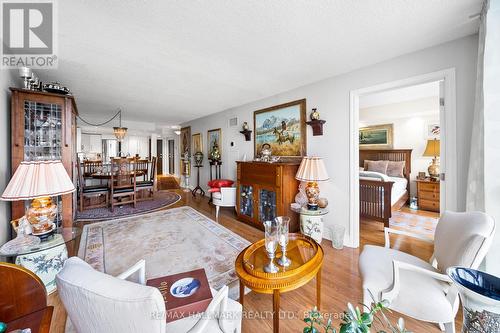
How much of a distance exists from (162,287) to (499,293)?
150 centimetres

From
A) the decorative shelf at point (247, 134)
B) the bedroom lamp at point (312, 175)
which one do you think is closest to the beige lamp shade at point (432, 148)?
the bedroom lamp at point (312, 175)

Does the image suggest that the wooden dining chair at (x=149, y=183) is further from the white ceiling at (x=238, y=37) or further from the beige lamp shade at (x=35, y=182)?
the beige lamp shade at (x=35, y=182)

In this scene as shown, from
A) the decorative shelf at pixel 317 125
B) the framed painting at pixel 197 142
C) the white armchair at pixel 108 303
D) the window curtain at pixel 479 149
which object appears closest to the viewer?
the white armchair at pixel 108 303

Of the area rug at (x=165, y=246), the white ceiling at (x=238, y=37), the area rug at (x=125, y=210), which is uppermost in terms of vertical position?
the white ceiling at (x=238, y=37)

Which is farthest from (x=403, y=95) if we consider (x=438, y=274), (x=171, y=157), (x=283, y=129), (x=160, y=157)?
(x=160, y=157)

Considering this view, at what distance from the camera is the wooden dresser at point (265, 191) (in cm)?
300

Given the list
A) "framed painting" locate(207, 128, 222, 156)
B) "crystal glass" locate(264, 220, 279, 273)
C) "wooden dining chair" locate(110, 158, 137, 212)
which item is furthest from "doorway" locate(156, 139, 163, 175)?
"crystal glass" locate(264, 220, 279, 273)

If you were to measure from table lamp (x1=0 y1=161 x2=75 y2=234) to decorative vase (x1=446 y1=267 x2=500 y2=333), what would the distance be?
2583 mm

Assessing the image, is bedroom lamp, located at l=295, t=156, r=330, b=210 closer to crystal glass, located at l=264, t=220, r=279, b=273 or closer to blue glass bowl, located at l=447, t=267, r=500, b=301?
crystal glass, located at l=264, t=220, r=279, b=273

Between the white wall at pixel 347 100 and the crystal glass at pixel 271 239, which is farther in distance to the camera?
the white wall at pixel 347 100

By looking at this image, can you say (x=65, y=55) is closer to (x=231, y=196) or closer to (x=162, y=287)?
(x=162, y=287)

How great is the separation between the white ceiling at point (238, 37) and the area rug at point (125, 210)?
242 centimetres

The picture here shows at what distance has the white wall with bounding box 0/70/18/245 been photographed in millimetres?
1941

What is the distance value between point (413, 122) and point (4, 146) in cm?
712
